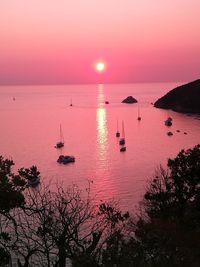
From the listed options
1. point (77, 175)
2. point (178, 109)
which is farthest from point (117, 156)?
point (178, 109)

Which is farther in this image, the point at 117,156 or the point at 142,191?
the point at 117,156

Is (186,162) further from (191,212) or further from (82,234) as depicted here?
(82,234)

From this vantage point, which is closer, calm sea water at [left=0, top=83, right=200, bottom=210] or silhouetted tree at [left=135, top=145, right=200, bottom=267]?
silhouetted tree at [left=135, top=145, right=200, bottom=267]

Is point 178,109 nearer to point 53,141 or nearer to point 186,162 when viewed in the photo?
point 53,141

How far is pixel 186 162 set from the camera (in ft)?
89.7

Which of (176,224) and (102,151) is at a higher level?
(176,224)

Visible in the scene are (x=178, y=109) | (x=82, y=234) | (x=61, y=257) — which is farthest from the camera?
(x=178, y=109)

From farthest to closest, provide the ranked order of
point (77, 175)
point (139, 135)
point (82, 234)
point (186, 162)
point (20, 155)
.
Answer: point (139, 135) → point (20, 155) → point (77, 175) → point (82, 234) → point (186, 162)

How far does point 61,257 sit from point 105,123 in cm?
14301

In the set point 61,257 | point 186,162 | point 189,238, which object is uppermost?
point 186,162

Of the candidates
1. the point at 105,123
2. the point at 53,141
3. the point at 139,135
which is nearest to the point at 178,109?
the point at 105,123

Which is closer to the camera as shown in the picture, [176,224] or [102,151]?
[176,224]

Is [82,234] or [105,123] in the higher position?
[105,123]

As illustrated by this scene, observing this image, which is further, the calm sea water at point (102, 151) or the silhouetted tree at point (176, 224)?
the calm sea water at point (102, 151)
